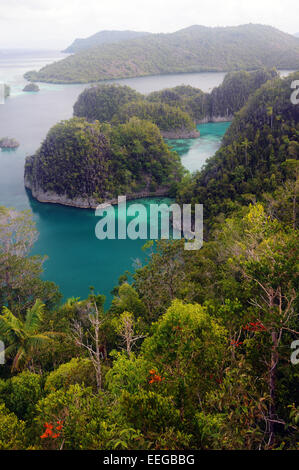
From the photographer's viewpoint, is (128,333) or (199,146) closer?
(128,333)

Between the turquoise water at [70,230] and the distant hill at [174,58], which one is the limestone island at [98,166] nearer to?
the turquoise water at [70,230]

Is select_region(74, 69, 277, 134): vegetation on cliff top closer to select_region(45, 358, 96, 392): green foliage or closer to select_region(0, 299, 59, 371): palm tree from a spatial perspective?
select_region(0, 299, 59, 371): palm tree

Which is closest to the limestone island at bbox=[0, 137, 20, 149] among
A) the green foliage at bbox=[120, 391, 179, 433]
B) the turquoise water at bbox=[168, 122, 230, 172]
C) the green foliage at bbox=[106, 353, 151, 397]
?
the turquoise water at bbox=[168, 122, 230, 172]

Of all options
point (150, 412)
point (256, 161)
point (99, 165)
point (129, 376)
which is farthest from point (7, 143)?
point (150, 412)

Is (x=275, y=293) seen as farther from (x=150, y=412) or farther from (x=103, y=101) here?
(x=103, y=101)

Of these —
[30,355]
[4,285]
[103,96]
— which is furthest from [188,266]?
[103,96]
